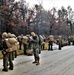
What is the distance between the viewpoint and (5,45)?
12.6 meters

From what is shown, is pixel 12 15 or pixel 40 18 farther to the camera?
pixel 40 18

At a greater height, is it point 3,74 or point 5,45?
point 5,45

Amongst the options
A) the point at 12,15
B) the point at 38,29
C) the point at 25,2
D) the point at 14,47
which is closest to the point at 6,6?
the point at 12,15

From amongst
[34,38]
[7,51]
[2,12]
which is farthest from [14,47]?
[2,12]

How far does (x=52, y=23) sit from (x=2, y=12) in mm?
23497

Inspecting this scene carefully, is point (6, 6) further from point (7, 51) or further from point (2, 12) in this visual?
point (7, 51)

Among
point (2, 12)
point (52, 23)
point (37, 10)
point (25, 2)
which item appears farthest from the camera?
point (52, 23)

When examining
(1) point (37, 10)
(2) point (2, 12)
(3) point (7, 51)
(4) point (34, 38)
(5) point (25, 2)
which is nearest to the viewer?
(3) point (7, 51)

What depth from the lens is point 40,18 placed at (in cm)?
5194

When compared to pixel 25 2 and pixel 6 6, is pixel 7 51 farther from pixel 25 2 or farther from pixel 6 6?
pixel 25 2

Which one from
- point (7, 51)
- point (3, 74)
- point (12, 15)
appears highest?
point (12, 15)

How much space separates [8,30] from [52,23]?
22421mm

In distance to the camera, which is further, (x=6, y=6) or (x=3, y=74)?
(x=6, y=6)

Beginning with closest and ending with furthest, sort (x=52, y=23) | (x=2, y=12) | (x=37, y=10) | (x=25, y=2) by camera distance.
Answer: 1. (x=2, y=12)
2. (x=25, y=2)
3. (x=37, y=10)
4. (x=52, y=23)
